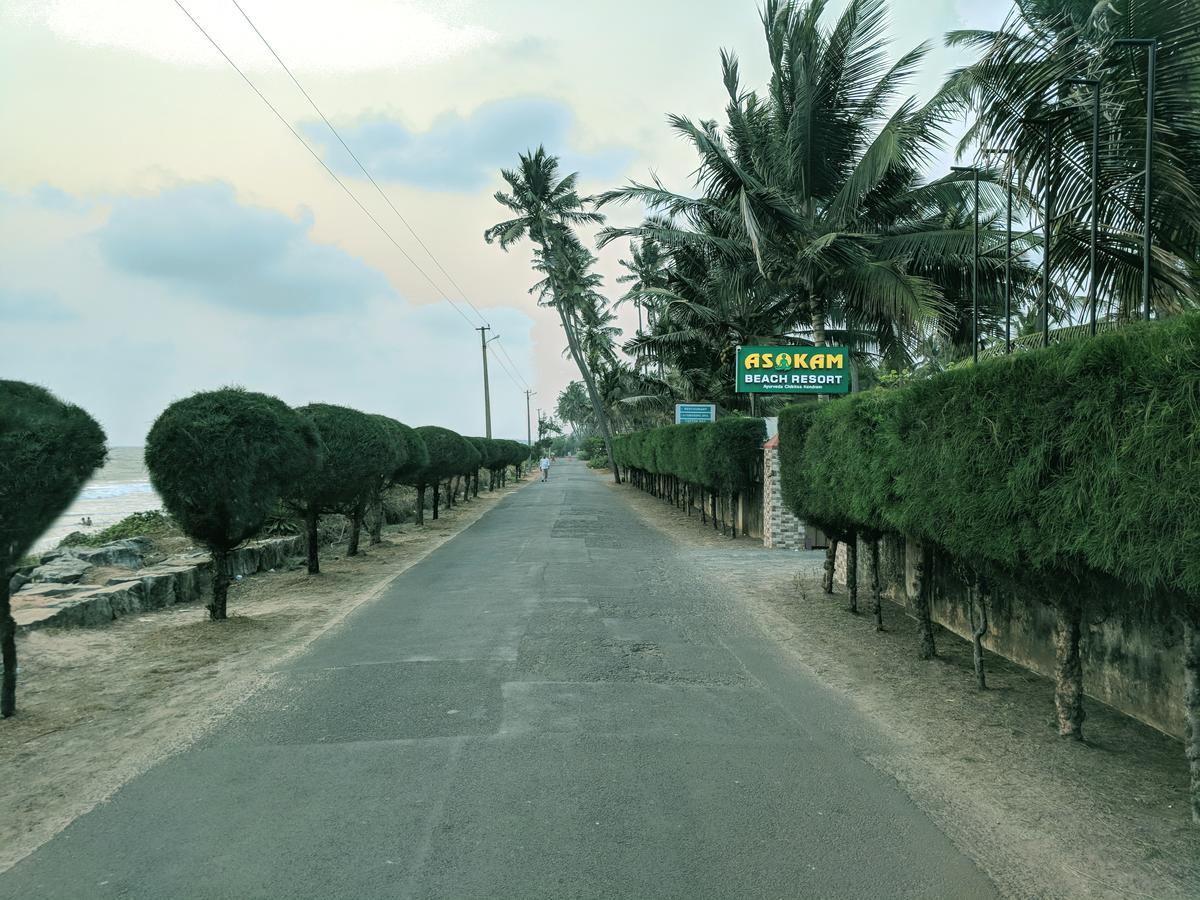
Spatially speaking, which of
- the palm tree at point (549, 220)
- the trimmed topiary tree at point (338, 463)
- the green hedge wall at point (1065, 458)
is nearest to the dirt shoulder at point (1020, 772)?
the green hedge wall at point (1065, 458)

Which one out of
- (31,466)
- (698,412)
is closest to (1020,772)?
(31,466)

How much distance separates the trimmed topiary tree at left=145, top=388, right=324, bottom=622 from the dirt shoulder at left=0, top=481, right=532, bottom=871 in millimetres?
1040

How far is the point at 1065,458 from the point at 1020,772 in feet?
6.03

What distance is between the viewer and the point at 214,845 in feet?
12.4

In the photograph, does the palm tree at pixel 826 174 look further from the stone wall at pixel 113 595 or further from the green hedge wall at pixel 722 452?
the stone wall at pixel 113 595

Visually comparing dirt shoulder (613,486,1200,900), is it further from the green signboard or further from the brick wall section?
the green signboard

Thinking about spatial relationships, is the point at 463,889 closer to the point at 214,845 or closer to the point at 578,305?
the point at 214,845

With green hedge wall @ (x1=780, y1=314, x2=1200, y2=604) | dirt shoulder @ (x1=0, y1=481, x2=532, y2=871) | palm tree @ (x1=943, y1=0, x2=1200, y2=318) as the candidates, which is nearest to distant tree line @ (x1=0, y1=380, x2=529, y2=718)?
dirt shoulder @ (x1=0, y1=481, x2=532, y2=871)

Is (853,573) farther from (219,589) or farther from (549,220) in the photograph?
(549,220)

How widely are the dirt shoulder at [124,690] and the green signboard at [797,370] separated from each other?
32.3 feet

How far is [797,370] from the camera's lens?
707 inches

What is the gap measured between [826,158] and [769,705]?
15324 millimetres

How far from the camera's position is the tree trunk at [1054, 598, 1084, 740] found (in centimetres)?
520

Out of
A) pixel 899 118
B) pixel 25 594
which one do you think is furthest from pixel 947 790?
pixel 899 118
